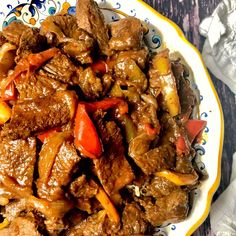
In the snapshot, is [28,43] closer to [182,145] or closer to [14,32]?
[14,32]

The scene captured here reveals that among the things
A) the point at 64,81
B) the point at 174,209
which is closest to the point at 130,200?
the point at 174,209

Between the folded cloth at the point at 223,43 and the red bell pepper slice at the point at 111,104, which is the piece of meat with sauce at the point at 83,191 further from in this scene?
the folded cloth at the point at 223,43

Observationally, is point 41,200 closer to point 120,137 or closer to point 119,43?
point 120,137

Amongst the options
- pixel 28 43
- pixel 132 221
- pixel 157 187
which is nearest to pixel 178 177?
pixel 157 187

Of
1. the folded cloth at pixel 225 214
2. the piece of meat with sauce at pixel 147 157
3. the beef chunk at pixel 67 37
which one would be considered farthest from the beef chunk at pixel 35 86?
the folded cloth at pixel 225 214

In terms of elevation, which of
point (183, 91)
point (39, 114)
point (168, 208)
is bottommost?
point (168, 208)
